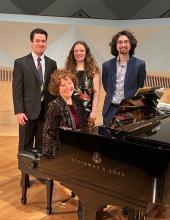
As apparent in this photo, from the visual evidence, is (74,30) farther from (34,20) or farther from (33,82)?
(33,82)

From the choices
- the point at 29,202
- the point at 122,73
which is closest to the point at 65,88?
the point at 122,73

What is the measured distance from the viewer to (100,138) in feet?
6.45

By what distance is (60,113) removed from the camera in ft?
8.21

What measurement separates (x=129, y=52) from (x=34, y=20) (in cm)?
276

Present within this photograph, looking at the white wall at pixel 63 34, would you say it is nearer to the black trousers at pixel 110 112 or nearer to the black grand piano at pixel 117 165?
the black trousers at pixel 110 112

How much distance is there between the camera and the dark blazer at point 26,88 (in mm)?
3260

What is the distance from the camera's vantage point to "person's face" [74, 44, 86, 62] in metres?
3.16

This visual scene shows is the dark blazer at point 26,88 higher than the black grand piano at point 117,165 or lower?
higher

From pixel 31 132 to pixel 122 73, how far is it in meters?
1.06

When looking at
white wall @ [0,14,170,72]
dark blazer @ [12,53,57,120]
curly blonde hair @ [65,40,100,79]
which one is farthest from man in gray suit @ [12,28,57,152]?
white wall @ [0,14,170,72]

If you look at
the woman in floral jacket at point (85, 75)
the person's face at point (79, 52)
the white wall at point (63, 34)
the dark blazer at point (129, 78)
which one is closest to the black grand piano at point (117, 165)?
the dark blazer at point (129, 78)

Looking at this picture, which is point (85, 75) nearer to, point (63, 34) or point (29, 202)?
point (29, 202)

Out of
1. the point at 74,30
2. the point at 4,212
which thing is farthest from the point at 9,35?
the point at 4,212

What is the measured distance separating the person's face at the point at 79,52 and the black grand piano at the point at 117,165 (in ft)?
3.08
